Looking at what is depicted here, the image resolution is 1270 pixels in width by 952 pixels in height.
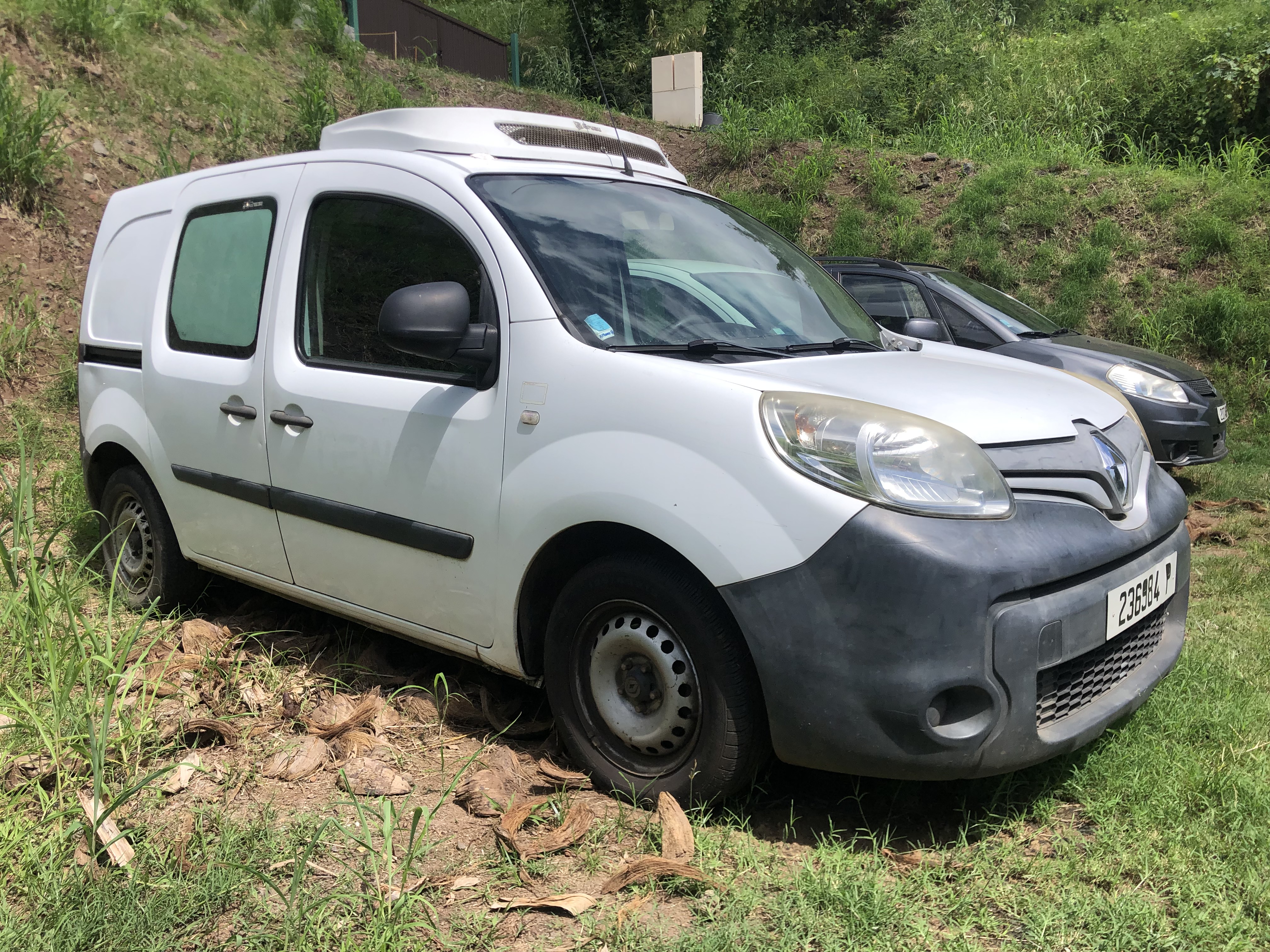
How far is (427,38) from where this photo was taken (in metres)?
15.6

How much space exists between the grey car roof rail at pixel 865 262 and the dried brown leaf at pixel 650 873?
5.66m

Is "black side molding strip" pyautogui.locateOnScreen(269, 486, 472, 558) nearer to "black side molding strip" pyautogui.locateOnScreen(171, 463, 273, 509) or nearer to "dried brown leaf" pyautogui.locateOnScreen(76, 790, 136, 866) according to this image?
"black side molding strip" pyautogui.locateOnScreen(171, 463, 273, 509)

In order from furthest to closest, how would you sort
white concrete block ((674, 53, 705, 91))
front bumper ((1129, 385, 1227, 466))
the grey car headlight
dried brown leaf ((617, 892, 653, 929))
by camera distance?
white concrete block ((674, 53, 705, 91)), the grey car headlight, front bumper ((1129, 385, 1227, 466)), dried brown leaf ((617, 892, 653, 929))

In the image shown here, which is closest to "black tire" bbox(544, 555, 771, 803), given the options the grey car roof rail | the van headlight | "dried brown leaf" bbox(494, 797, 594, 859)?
"dried brown leaf" bbox(494, 797, 594, 859)

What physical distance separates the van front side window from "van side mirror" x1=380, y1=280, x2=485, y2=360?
15 cm

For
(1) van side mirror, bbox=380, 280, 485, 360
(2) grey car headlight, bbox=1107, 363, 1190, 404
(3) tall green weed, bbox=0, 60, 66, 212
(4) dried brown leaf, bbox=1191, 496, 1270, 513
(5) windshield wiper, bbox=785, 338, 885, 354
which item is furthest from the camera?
(3) tall green weed, bbox=0, 60, 66, 212

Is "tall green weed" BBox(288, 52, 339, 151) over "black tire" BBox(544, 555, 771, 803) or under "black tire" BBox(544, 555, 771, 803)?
over

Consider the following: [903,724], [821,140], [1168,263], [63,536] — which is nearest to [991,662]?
[903,724]

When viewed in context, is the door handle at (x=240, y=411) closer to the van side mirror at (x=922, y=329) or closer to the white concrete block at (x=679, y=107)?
the van side mirror at (x=922, y=329)

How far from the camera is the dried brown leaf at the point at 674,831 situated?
2.33 m

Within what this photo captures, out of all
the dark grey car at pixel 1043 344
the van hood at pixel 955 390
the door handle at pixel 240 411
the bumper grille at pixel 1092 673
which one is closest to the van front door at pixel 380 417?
the door handle at pixel 240 411

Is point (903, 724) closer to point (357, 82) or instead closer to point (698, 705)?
point (698, 705)

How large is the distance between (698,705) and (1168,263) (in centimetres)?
922

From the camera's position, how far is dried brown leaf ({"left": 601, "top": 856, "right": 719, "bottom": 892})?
2.24 metres
